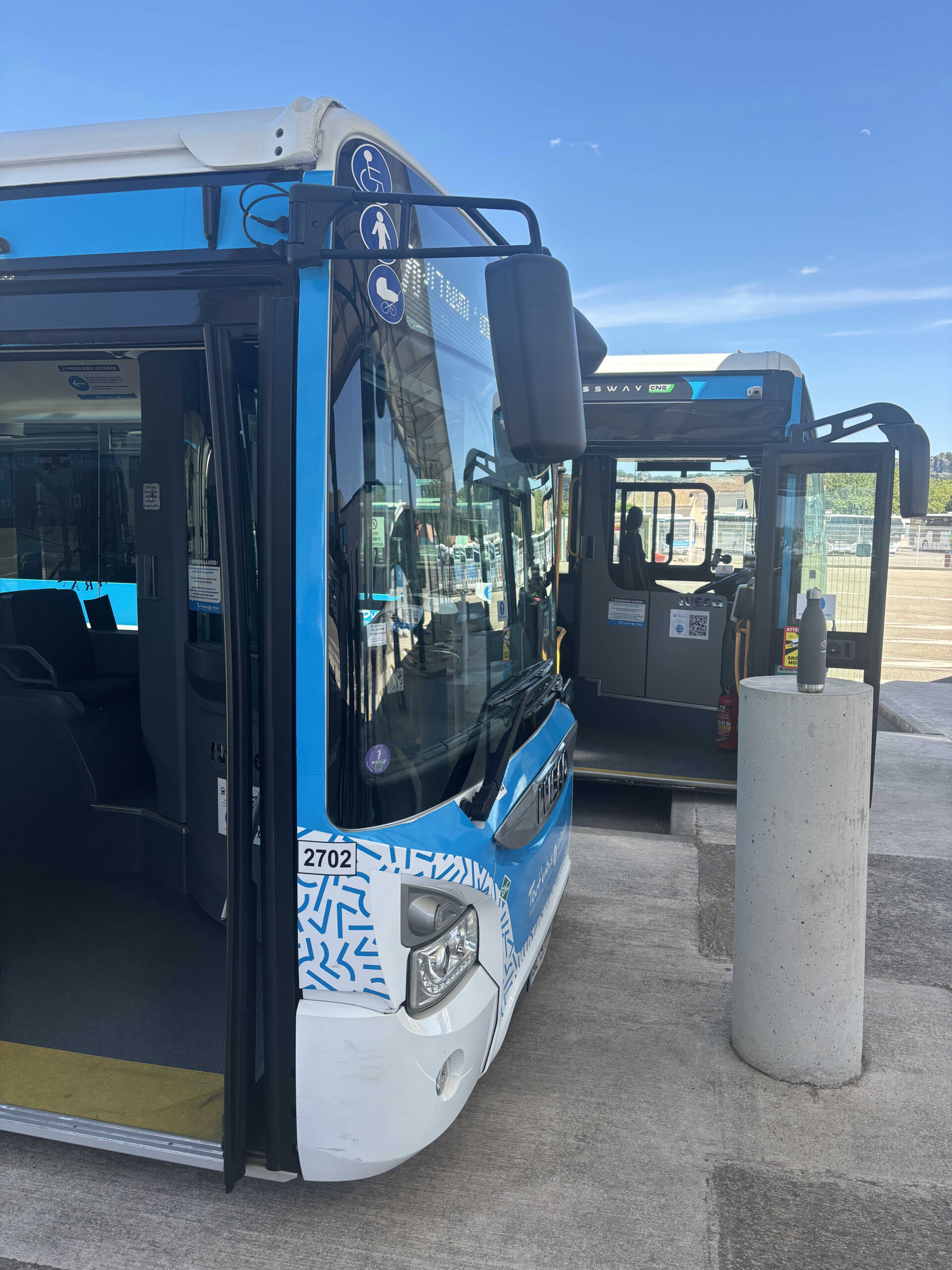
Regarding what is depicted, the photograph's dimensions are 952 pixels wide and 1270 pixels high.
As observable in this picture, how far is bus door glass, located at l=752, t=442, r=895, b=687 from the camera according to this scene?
5816 millimetres

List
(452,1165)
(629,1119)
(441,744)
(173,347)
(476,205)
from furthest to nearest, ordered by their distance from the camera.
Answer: (629,1119) < (452,1165) < (441,744) < (173,347) < (476,205)

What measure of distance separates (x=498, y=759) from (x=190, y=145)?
1.69 meters

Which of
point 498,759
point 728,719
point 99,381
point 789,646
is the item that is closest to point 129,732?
point 99,381

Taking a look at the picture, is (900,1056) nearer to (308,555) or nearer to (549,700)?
(549,700)

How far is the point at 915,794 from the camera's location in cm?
671

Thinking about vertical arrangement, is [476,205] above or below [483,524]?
above

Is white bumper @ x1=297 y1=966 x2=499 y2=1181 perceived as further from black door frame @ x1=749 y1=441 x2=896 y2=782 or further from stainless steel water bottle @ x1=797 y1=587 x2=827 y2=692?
black door frame @ x1=749 y1=441 x2=896 y2=782

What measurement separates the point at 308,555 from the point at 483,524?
80 cm

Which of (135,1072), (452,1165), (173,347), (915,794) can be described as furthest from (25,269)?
(915,794)

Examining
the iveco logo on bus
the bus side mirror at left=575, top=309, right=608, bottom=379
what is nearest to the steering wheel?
the bus side mirror at left=575, top=309, right=608, bottom=379

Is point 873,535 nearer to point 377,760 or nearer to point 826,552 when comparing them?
point 826,552

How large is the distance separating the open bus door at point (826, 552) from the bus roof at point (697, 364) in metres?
0.73

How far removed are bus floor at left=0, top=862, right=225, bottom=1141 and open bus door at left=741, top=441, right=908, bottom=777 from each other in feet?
13.7

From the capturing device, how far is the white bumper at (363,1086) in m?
2.10
